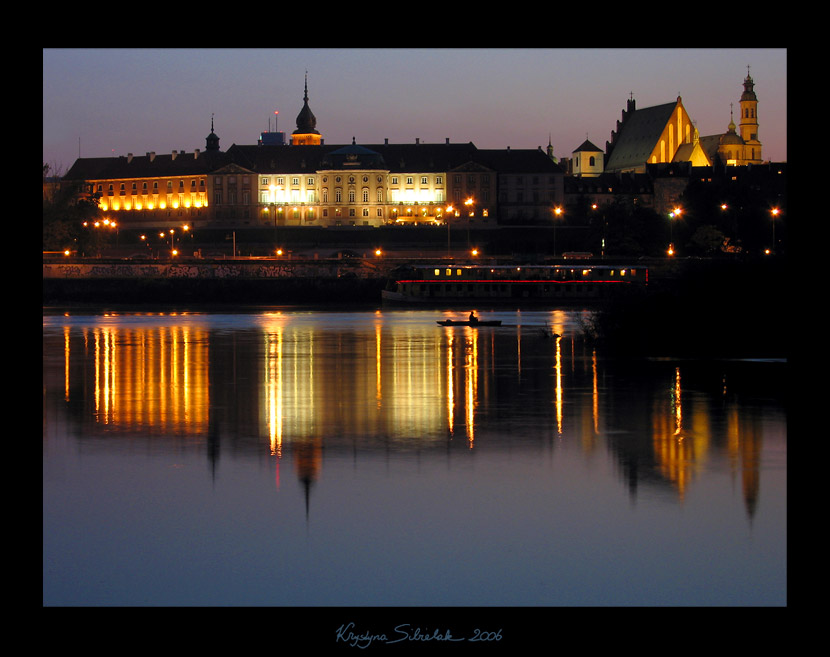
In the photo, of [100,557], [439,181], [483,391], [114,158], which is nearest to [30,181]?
[100,557]

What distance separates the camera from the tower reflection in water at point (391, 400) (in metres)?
19.8

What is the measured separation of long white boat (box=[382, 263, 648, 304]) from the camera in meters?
87.1

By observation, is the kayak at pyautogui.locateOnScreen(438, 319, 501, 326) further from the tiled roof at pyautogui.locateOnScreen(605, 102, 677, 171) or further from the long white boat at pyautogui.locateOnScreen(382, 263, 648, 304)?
the tiled roof at pyautogui.locateOnScreen(605, 102, 677, 171)

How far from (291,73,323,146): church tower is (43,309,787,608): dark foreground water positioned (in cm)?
16564

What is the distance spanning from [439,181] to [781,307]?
132318 mm

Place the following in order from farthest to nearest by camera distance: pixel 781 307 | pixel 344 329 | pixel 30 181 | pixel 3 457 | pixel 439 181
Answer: pixel 439 181 < pixel 344 329 < pixel 781 307 < pixel 3 457 < pixel 30 181

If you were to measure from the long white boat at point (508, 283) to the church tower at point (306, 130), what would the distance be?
347ft

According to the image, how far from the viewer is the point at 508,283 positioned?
8925 cm

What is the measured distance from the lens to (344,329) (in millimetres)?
52500

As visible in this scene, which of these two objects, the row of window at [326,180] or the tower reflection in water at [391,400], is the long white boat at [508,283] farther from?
the row of window at [326,180]

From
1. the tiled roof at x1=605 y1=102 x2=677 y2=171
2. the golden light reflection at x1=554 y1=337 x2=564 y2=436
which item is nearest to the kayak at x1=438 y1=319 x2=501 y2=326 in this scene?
the golden light reflection at x1=554 y1=337 x2=564 y2=436
